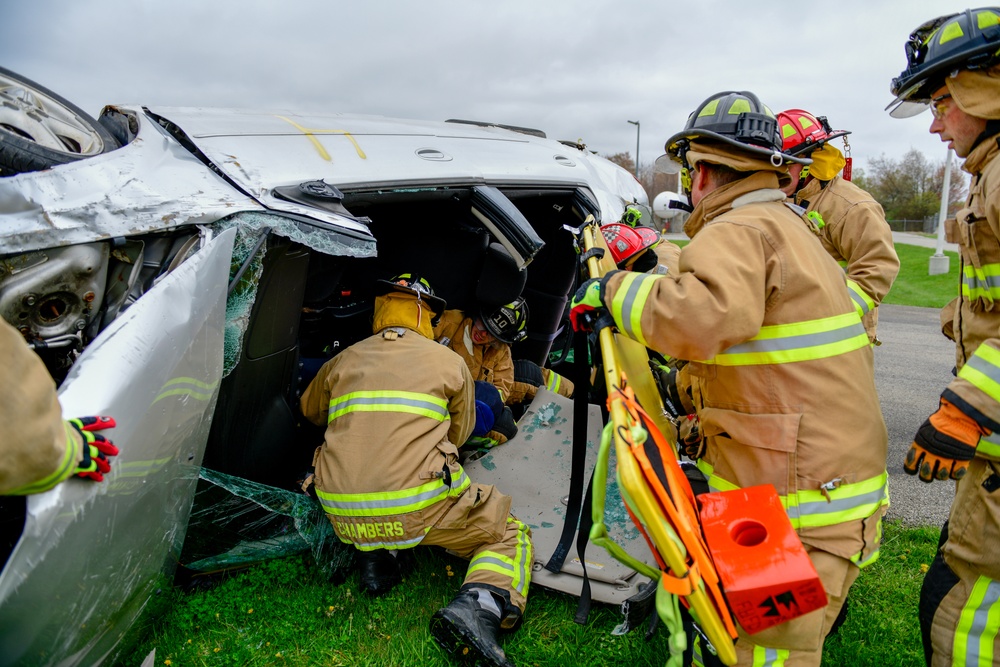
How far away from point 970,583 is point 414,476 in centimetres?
187

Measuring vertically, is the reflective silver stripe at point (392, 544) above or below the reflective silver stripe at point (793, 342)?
below

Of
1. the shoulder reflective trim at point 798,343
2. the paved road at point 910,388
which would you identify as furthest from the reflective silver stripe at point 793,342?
the paved road at point 910,388

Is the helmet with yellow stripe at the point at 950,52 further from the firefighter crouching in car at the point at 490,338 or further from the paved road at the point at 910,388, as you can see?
the firefighter crouching in car at the point at 490,338

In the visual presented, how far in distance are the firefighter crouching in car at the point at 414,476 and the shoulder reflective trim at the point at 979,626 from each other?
1.45m

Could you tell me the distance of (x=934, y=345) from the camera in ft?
25.6

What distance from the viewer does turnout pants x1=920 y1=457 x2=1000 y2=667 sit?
202 cm

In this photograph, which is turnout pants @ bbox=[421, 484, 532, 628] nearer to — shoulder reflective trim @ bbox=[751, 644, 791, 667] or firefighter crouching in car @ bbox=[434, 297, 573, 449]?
shoulder reflective trim @ bbox=[751, 644, 791, 667]

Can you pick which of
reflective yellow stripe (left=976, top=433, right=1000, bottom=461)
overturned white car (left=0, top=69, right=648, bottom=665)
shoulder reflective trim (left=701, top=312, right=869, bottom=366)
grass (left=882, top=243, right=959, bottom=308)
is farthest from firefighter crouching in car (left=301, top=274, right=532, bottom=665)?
grass (left=882, top=243, right=959, bottom=308)

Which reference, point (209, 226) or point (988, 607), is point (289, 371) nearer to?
point (209, 226)

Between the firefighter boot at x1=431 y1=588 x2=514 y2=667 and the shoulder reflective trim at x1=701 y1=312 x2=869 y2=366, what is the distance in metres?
1.36

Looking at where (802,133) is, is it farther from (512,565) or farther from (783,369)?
(512,565)

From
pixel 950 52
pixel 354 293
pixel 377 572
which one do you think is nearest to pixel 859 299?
pixel 950 52

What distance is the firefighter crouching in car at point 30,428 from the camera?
1.47 m

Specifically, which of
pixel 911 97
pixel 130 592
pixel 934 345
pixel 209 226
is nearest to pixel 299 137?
pixel 209 226
